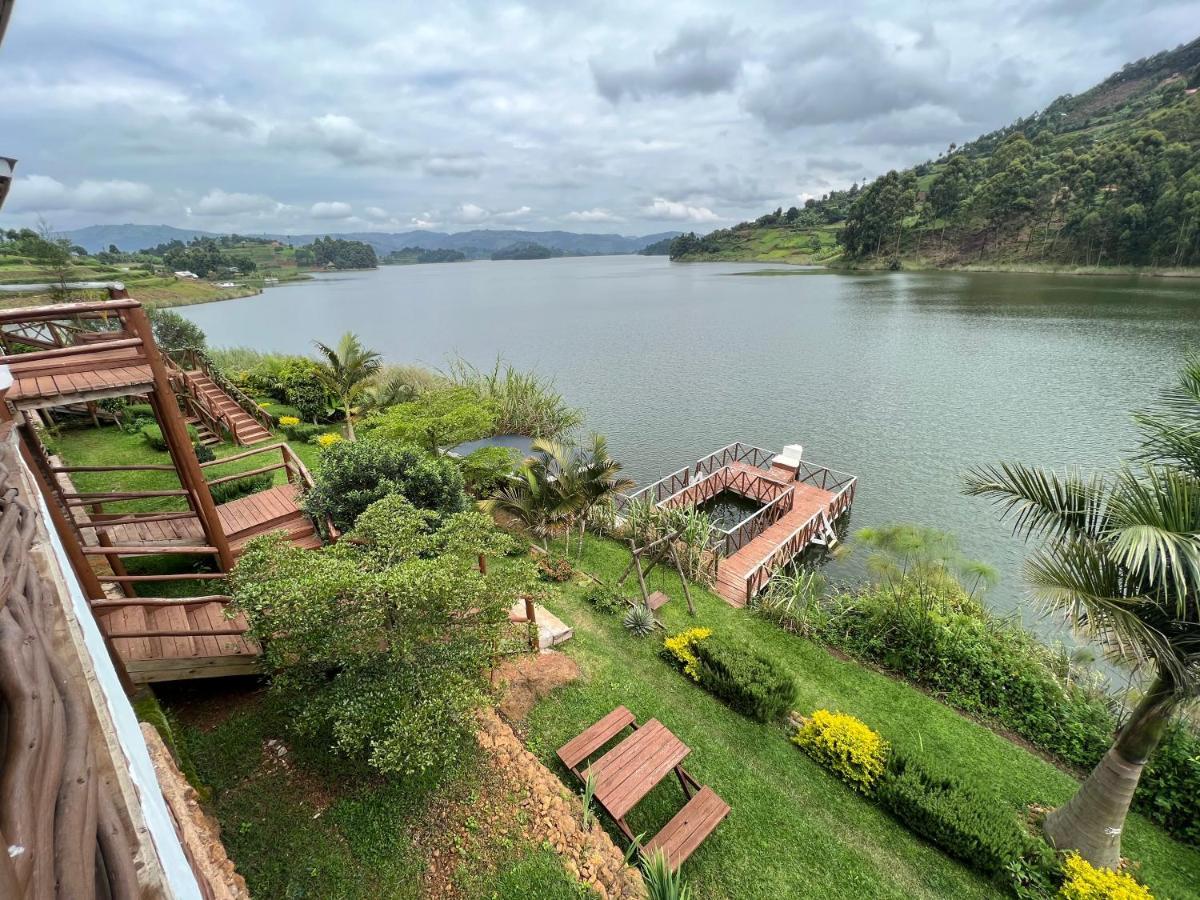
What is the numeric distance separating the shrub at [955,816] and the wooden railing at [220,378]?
17.8m

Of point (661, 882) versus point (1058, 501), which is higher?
point (1058, 501)

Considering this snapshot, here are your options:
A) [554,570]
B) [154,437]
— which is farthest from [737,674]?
[154,437]

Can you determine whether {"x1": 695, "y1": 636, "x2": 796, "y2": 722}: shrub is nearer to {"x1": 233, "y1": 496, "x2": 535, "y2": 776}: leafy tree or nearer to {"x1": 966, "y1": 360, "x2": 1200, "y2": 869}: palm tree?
{"x1": 966, "y1": 360, "x2": 1200, "y2": 869}: palm tree

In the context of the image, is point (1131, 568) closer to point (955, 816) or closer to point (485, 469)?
point (955, 816)

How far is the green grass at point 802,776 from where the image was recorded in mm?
5148

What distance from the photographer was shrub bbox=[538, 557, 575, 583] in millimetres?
9828

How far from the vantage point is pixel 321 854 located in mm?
4312

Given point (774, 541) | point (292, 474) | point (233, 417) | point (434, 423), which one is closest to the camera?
point (292, 474)

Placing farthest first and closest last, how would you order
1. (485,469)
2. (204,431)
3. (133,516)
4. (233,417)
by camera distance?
(233,417) < (204,431) < (485,469) < (133,516)

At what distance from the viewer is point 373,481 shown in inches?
314

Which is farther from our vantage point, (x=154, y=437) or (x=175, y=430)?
(x=154, y=437)

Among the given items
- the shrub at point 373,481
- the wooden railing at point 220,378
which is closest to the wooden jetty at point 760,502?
the shrub at point 373,481

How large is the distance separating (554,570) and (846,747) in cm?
544

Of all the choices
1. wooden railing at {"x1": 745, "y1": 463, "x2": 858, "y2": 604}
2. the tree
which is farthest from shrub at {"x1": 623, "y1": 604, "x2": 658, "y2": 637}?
the tree
